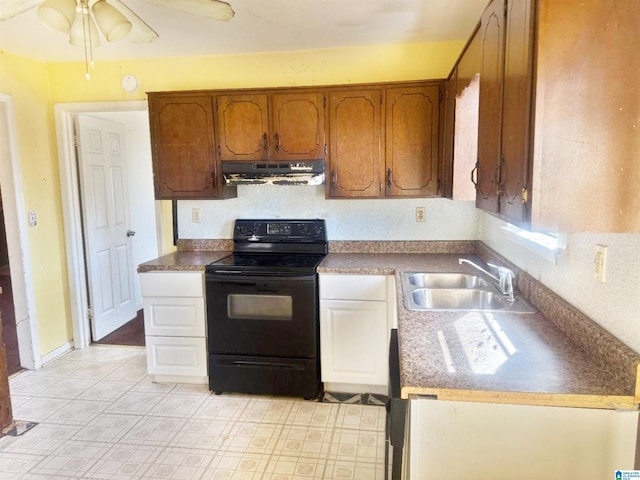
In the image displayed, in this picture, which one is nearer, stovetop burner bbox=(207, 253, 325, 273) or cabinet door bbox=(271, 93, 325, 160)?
stovetop burner bbox=(207, 253, 325, 273)

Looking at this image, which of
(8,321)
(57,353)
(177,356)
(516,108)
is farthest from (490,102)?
(8,321)

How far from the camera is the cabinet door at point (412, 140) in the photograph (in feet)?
9.32

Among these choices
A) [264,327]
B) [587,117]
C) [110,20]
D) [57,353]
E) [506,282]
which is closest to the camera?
[587,117]

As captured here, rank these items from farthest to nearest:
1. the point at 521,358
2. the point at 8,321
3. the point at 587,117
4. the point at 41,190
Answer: the point at 8,321
the point at 41,190
the point at 521,358
the point at 587,117

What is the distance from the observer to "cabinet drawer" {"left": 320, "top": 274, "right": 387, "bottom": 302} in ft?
8.95

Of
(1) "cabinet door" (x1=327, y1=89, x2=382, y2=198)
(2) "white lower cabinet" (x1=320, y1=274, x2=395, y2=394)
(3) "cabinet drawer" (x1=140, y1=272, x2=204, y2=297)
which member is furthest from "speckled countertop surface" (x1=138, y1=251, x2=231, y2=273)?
(1) "cabinet door" (x1=327, y1=89, x2=382, y2=198)

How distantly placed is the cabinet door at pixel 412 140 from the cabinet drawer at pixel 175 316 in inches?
60.0

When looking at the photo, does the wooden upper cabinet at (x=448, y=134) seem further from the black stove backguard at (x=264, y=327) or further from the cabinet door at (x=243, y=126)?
the cabinet door at (x=243, y=126)

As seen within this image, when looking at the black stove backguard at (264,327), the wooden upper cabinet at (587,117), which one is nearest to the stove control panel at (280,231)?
the black stove backguard at (264,327)

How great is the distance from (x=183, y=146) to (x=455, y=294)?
2068mm

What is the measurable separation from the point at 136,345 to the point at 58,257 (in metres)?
0.97

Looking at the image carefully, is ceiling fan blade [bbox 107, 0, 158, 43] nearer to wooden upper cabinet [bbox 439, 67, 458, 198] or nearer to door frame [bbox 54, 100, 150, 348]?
door frame [bbox 54, 100, 150, 348]

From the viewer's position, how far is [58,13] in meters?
1.57

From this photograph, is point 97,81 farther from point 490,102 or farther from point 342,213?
point 490,102
